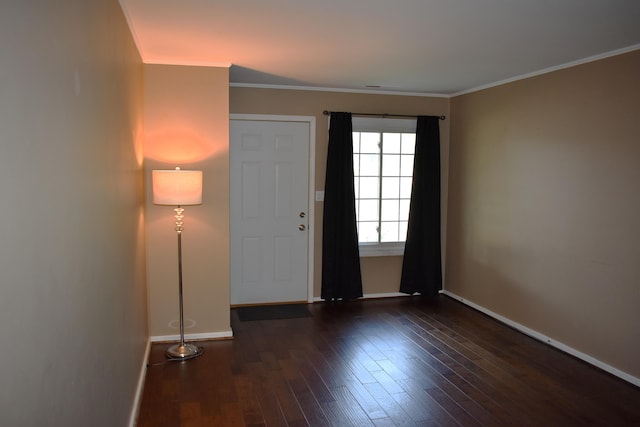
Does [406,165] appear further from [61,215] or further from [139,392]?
[61,215]

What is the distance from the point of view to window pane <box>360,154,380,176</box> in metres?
5.68

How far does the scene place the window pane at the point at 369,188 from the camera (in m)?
5.72

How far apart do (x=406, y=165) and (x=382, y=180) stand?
0.36 metres

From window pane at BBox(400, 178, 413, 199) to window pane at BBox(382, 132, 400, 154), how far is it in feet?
1.17

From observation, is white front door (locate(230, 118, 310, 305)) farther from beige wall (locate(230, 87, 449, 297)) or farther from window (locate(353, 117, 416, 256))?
window (locate(353, 117, 416, 256))

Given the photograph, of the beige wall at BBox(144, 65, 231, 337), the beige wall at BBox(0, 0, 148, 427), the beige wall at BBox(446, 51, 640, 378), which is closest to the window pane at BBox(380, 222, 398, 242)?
the beige wall at BBox(446, 51, 640, 378)

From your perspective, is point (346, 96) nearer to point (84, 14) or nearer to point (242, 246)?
point (242, 246)

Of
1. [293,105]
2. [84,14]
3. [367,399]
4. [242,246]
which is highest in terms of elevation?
[293,105]

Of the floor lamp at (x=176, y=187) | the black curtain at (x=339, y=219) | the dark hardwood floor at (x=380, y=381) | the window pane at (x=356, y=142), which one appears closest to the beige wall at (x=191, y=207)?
the dark hardwood floor at (x=380, y=381)

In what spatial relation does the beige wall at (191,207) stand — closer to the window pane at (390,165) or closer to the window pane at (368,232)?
the window pane at (368,232)

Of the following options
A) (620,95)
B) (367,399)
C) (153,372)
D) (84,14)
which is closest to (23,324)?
(84,14)

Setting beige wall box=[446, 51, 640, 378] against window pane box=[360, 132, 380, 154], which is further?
window pane box=[360, 132, 380, 154]

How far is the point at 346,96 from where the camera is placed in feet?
18.3

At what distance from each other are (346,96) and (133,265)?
10.6 ft
